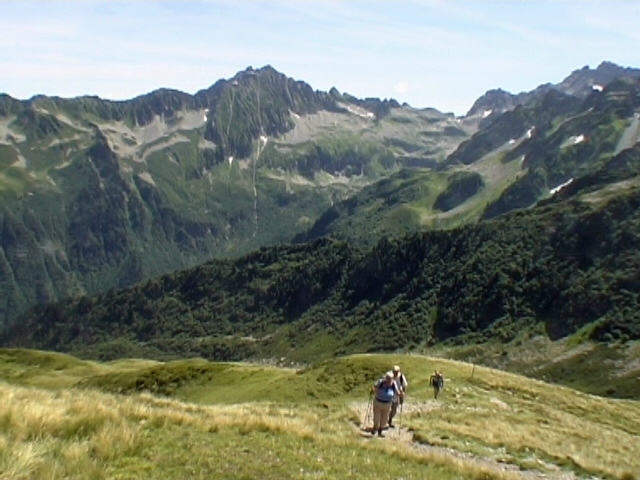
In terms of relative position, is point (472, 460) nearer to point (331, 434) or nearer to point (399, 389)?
point (331, 434)

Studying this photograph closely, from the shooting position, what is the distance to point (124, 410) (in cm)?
2023

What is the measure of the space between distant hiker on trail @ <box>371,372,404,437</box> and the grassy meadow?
2.49 feet

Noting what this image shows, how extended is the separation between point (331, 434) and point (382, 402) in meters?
6.04

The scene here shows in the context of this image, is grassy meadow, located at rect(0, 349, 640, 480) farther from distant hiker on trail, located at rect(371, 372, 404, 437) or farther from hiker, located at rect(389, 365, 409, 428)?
hiker, located at rect(389, 365, 409, 428)

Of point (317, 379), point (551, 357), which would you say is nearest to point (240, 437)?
point (317, 379)

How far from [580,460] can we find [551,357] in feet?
485

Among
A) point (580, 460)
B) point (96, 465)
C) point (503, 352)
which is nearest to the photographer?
point (96, 465)

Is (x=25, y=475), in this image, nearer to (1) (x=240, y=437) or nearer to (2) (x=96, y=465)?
(2) (x=96, y=465)

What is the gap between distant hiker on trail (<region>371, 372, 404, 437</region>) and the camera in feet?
94.8

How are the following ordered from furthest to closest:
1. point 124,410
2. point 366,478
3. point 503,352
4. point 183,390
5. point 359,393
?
1. point 503,352
2. point 183,390
3. point 359,393
4. point 124,410
5. point 366,478

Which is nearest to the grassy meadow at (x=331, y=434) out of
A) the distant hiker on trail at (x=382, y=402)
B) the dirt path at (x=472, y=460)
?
the dirt path at (x=472, y=460)

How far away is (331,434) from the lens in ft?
77.2

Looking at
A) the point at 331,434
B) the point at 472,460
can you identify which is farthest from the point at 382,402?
the point at 331,434

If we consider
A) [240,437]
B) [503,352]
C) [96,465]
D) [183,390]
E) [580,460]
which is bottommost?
[503,352]
